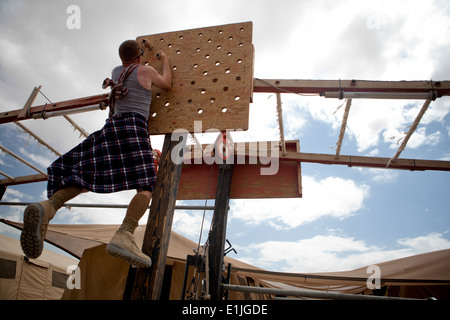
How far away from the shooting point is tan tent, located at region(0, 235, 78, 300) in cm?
920

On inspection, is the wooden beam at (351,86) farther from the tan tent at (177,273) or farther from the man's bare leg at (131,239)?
the tan tent at (177,273)

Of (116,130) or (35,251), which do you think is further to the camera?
(116,130)

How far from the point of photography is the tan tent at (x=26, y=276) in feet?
30.2

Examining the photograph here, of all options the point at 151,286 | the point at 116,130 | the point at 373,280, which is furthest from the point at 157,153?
the point at 373,280

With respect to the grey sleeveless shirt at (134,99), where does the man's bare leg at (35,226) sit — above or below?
below

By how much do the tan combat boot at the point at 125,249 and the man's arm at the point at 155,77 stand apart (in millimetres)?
1247

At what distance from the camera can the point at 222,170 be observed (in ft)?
17.2

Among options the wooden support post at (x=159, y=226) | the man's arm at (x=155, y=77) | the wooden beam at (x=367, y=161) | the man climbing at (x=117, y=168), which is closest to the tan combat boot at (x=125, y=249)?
the man climbing at (x=117, y=168)

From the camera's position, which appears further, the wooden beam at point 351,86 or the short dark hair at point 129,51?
the wooden beam at point 351,86

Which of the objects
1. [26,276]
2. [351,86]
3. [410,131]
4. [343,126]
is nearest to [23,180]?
[26,276]

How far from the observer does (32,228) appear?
1597mm

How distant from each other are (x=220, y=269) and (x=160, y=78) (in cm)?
316

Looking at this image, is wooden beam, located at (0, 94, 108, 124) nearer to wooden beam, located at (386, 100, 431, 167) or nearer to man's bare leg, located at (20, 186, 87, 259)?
man's bare leg, located at (20, 186, 87, 259)
